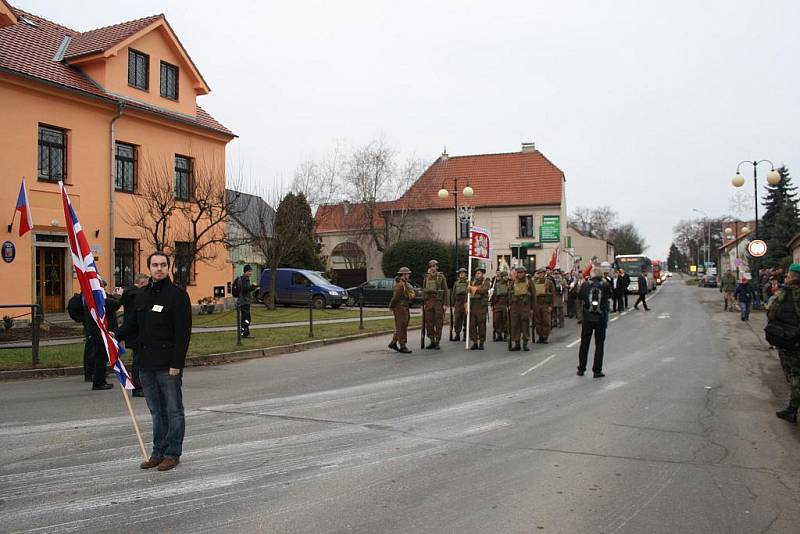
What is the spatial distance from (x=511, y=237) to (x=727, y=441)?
44.1m

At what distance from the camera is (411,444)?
6637mm

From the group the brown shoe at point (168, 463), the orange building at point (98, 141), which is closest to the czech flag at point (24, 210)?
the orange building at point (98, 141)

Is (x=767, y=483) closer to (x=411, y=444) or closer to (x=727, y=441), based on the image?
(x=727, y=441)

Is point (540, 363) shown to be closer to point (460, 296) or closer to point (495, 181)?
point (460, 296)

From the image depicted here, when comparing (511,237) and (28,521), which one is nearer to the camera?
(28,521)

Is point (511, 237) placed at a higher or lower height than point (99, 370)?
higher

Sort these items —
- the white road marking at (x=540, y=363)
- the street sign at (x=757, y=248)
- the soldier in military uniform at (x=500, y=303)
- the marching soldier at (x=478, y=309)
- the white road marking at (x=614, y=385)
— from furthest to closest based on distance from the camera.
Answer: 1. the street sign at (x=757, y=248)
2. the soldier in military uniform at (x=500, y=303)
3. the marching soldier at (x=478, y=309)
4. the white road marking at (x=540, y=363)
5. the white road marking at (x=614, y=385)

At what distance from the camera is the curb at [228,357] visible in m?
11.5

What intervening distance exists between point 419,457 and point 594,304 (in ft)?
19.8

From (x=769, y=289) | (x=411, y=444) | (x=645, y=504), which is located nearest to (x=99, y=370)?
(x=411, y=444)

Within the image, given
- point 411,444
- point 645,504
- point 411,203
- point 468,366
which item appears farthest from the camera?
point 411,203

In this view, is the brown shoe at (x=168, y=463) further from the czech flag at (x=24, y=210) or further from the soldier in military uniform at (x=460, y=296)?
the czech flag at (x=24, y=210)

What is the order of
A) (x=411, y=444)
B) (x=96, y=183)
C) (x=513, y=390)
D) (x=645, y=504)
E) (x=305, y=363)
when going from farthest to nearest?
(x=96, y=183)
(x=305, y=363)
(x=513, y=390)
(x=411, y=444)
(x=645, y=504)

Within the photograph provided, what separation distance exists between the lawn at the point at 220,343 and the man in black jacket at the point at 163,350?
713 cm
